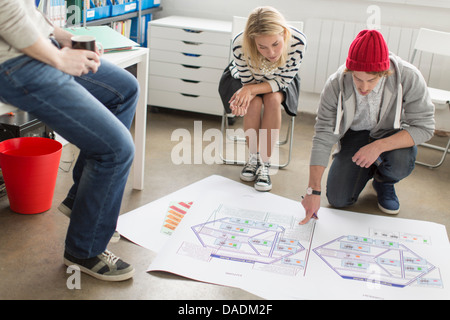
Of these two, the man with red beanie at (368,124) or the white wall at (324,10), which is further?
the white wall at (324,10)

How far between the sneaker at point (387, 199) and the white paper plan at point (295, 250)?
122 mm

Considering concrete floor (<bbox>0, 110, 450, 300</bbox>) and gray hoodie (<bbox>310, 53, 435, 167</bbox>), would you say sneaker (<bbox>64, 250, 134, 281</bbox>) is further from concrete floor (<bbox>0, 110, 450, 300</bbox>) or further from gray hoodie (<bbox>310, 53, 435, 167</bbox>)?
gray hoodie (<bbox>310, 53, 435, 167</bbox>)

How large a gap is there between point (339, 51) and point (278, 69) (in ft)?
4.00

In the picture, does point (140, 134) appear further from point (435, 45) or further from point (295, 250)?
point (435, 45)

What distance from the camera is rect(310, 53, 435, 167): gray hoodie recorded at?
2.02m

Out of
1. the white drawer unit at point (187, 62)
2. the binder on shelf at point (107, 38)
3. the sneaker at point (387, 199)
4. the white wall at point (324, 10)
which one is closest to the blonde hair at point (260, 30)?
the binder on shelf at point (107, 38)

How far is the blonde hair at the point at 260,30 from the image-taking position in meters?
2.17

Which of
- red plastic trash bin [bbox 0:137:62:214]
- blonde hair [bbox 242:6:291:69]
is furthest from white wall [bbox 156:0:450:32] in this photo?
red plastic trash bin [bbox 0:137:62:214]

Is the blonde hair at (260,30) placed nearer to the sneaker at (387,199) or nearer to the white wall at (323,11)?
the sneaker at (387,199)

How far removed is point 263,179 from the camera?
238 cm

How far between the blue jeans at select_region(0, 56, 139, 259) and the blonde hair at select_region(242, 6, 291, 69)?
2.40 ft

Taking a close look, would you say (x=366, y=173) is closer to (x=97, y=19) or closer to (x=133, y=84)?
(x=133, y=84)

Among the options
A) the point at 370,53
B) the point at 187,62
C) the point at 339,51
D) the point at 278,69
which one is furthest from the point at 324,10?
the point at 370,53
